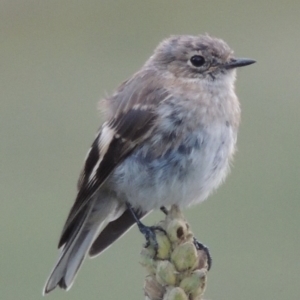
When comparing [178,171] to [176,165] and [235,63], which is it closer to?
[176,165]

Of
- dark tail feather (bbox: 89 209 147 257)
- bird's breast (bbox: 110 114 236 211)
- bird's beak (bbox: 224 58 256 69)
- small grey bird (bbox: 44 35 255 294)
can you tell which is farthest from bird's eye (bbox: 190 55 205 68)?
dark tail feather (bbox: 89 209 147 257)

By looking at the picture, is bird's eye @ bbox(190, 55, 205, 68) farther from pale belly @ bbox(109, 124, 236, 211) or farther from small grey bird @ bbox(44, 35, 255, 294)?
pale belly @ bbox(109, 124, 236, 211)

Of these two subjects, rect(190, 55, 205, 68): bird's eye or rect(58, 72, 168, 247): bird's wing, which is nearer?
rect(58, 72, 168, 247): bird's wing

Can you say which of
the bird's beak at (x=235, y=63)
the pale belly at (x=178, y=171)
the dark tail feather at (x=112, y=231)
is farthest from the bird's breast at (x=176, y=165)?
the bird's beak at (x=235, y=63)

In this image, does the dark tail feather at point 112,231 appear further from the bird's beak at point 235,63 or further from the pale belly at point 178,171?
the bird's beak at point 235,63

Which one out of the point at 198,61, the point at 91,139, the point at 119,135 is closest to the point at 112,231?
the point at 119,135

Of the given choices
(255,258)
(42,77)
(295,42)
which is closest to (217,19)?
(295,42)

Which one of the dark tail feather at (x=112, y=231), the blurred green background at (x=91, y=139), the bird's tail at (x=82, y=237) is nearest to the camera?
the bird's tail at (x=82, y=237)
